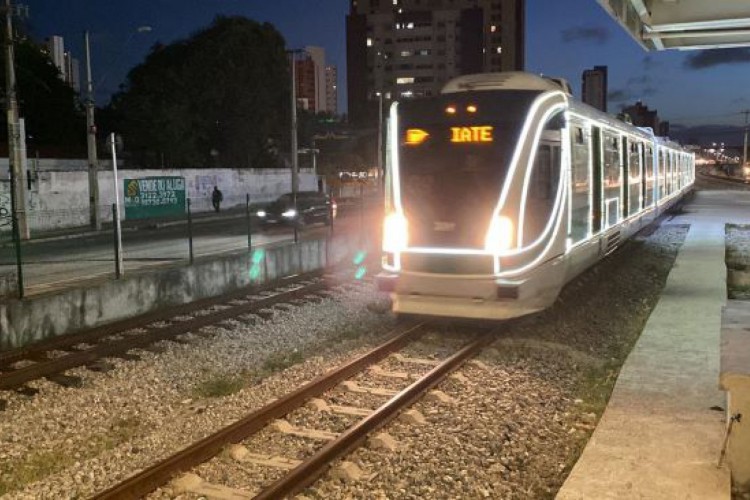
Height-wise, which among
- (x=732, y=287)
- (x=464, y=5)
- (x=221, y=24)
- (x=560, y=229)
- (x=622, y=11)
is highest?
(x=464, y=5)

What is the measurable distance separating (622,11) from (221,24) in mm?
48993

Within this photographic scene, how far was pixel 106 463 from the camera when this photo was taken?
20.7ft

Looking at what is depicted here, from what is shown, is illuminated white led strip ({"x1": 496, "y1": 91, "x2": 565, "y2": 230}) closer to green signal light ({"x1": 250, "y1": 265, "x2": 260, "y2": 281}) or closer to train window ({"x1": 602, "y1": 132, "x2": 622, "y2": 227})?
train window ({"x1": 602, "y1": 132, "x2": 622, "y2": 227})

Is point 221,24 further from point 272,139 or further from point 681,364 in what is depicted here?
point 681,364

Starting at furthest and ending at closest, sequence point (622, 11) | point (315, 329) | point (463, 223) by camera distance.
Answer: point (315, 329) < point (463, 223) < point (622, 11)

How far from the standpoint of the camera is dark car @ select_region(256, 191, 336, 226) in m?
26.2

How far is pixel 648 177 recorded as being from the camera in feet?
68.9

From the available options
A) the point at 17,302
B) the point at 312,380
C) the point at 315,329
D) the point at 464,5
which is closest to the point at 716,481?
the point at 312,380

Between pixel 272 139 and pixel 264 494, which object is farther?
pixel 272 139

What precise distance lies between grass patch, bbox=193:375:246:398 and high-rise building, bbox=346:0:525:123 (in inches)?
4905

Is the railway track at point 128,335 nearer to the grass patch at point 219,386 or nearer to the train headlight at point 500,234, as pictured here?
the grass patch at point 219,386

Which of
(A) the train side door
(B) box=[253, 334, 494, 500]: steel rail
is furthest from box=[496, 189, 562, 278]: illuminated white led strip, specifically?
(A) the train side door

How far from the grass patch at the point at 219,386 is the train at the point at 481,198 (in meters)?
2.64

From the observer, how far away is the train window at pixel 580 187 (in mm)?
11406
